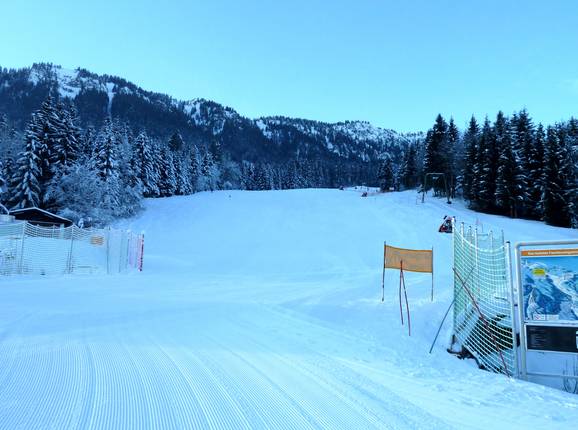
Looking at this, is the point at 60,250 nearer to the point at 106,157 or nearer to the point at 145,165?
the point at 106,157

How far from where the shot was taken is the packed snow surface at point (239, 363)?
11.4 feet

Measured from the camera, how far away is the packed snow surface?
3.46m

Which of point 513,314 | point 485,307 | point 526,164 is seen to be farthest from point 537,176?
point 513,314

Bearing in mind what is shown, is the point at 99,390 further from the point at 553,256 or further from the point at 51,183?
the point at 51,183

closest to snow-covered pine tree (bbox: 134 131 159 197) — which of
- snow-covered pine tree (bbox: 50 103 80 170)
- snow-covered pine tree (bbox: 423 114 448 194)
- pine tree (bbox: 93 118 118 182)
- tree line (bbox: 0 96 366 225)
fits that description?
tree line (bbox: 0 96 366 225)

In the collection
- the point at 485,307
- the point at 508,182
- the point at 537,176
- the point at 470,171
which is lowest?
the point at 485,307

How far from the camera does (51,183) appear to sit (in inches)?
1484

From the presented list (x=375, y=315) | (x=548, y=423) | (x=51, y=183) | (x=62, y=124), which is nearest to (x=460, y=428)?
(x=548, y=423)

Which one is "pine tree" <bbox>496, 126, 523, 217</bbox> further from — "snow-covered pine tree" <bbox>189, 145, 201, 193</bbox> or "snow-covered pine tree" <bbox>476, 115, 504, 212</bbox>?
"snow-covered pine tree" <bbox>189, 145, 201, 193</bbox>

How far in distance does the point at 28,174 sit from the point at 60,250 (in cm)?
2563

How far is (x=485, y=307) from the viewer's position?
7.20 meters

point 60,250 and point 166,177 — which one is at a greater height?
point 166,177

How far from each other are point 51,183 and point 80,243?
25.6 metres

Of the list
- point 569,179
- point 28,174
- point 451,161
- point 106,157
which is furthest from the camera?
point 451,161
